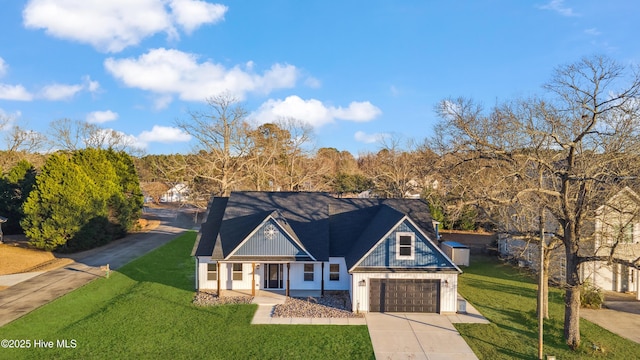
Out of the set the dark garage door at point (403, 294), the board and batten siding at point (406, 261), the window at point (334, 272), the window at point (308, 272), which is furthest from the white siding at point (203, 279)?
the dark garage door at point (403, 294)

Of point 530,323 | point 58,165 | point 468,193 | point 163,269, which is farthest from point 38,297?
point 530,323

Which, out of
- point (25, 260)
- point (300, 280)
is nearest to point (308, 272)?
point (300, 280)

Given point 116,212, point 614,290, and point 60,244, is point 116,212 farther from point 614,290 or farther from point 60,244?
point 614,290

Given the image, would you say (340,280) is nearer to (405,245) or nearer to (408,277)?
(408,277)

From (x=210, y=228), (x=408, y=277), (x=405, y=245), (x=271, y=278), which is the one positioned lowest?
(x=271, y=278)

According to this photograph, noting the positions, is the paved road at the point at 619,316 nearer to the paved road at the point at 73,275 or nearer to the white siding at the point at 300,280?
the white siding at the point at 300,280

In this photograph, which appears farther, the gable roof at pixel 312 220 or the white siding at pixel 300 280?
the white siding at pixel 300 280
